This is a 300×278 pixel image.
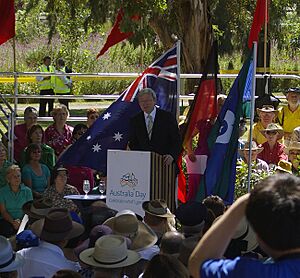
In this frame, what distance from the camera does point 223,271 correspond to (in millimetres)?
2629

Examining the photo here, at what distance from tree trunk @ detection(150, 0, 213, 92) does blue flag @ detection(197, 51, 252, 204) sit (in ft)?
23.9

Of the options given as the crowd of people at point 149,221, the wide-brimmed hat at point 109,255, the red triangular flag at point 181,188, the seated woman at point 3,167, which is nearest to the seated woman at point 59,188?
the crowd of people at point 149,221

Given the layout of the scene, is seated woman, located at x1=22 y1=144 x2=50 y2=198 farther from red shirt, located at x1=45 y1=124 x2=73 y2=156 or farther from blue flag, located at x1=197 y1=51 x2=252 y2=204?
blue flag, located at x1=197 y1=51 x2=252 y2=204

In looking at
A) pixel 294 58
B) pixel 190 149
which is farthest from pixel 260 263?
pixel 294 58

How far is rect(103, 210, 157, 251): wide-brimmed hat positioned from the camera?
207 inches

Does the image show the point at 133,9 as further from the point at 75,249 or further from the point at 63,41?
the point at 63,41

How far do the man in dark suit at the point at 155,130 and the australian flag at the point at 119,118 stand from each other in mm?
197

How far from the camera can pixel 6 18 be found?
11.7m

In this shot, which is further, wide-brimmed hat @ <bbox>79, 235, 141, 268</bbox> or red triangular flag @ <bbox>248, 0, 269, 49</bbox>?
red triangular flag @ <bbox>248, 0, 269, 49</bbox>

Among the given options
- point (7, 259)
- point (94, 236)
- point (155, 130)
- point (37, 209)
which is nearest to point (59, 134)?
point (155, 130)

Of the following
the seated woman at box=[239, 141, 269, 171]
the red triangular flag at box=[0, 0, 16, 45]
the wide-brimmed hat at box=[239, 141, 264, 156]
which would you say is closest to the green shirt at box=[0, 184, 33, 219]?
the seated woman at box=[239, 141, 269, 171]

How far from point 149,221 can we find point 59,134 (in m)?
4.41

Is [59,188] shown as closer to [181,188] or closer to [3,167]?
[3,167]

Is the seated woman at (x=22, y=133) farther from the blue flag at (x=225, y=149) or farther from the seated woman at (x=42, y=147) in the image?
the blue flag at (x=225, y=149)
